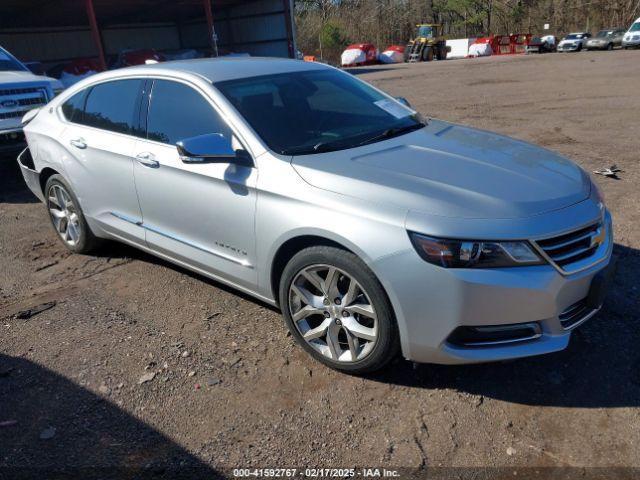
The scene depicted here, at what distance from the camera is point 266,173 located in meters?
3.18

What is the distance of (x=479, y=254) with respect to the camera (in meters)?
2.57

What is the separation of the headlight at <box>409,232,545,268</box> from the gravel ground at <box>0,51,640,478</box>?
2.63 ft

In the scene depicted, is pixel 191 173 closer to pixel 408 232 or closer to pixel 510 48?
pixel 408 232

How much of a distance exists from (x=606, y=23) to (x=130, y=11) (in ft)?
140

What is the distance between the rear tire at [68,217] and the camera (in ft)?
15.8

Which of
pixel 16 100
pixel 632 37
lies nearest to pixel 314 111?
pixel 16 100

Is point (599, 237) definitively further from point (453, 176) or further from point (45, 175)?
point (45, 175)

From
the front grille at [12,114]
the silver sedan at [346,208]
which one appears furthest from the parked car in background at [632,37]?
the silver sedan at [346,208]

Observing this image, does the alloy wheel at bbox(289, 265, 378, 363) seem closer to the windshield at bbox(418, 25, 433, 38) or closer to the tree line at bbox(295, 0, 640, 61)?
the windshield at bbox(418, 25, 433, 38)

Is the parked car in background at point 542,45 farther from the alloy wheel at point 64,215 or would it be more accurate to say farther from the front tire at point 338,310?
the front tire at point 338,310

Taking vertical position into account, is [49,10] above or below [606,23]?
above

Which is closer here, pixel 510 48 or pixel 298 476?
pixel 298 476

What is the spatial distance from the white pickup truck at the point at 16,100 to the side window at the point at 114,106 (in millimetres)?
3805

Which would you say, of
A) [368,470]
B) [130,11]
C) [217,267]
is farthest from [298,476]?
[130,11]
